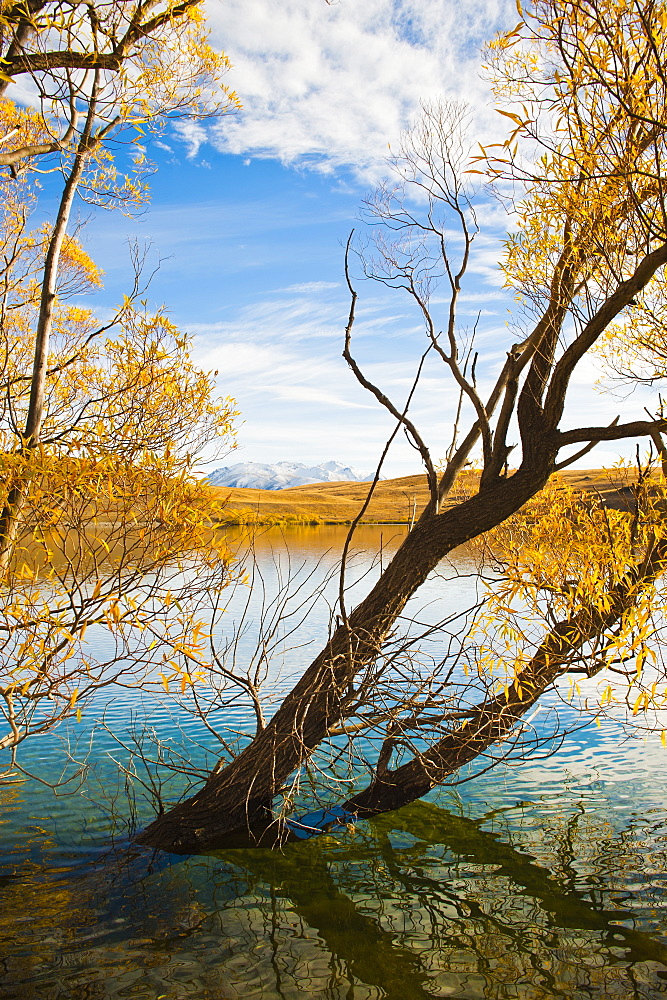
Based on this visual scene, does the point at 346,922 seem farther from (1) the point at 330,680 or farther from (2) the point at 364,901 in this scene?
(1) the point at 330,680

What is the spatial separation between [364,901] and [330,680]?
4.97 ft

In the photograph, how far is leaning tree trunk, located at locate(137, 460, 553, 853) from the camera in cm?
494

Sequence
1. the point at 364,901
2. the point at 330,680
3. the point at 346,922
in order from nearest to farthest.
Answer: the point at 346,922 < the point at 364,901 < the point at 330,680

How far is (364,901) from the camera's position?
4.69 metres

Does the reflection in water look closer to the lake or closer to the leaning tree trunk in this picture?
the lake

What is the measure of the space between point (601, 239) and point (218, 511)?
10.6ft

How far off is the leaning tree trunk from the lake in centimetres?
25

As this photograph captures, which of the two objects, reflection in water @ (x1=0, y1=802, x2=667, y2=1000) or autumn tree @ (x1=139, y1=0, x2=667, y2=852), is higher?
autumn tree @ (x1=139, y1=0, x2=667, y2=852)

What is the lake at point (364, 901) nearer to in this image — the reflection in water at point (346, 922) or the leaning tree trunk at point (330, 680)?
the reflection in water at point (346, 922)

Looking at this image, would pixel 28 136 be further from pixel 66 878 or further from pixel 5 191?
pixel 66 878

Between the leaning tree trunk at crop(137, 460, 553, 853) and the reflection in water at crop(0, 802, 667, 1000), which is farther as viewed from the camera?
the leaning tree trunk at crop(137, 460, 553, 853)

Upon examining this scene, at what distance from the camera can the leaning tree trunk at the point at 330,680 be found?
4.94 meters

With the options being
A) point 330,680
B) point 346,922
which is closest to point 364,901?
point 346,922

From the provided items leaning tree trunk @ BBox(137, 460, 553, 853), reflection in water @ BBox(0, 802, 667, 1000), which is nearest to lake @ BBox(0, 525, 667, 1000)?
reflection in water @ BBox(0, 802, 667, 1000)
